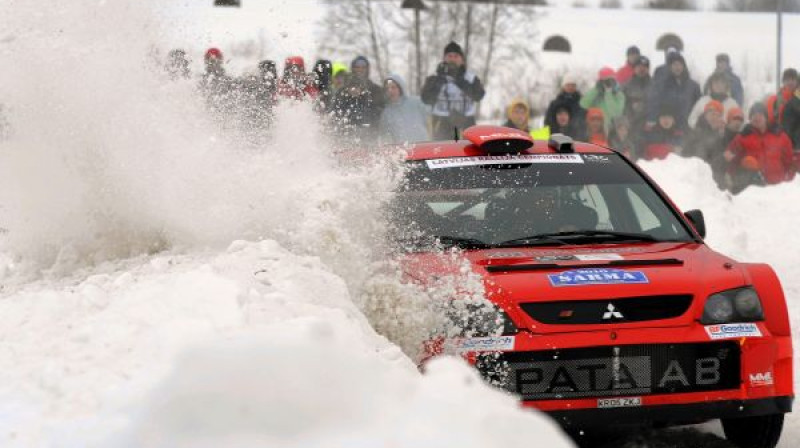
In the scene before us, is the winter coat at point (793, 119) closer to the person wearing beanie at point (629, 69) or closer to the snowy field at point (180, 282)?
the person wearing beanie at point (629, 69)

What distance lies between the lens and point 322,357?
3.43 m

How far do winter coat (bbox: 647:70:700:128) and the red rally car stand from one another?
461 inches

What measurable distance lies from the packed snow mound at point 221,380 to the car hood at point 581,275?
89cm

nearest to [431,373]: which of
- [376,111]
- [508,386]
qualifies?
[508,386]

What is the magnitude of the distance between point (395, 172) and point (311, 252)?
1.11m

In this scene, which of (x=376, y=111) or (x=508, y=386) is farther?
(x=376, y=111)

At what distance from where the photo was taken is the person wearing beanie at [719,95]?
1819cm

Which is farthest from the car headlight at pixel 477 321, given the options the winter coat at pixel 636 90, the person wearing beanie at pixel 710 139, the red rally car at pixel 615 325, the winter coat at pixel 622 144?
the winter coat at pixel 636 90

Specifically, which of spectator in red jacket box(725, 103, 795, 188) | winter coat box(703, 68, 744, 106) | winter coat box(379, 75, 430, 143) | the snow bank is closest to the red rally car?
the snow bank

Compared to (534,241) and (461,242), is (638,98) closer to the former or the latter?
(534,241)

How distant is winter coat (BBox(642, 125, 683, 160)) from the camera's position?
17.8 metres

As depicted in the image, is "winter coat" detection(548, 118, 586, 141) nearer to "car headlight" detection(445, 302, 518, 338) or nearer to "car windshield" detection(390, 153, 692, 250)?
"car windshield" detection(390, 153, 692, 250)

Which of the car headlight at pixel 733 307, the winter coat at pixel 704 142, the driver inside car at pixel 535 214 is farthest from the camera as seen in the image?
the winter coat at pixel 704 142

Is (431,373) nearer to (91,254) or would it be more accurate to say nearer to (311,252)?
(311,252)
